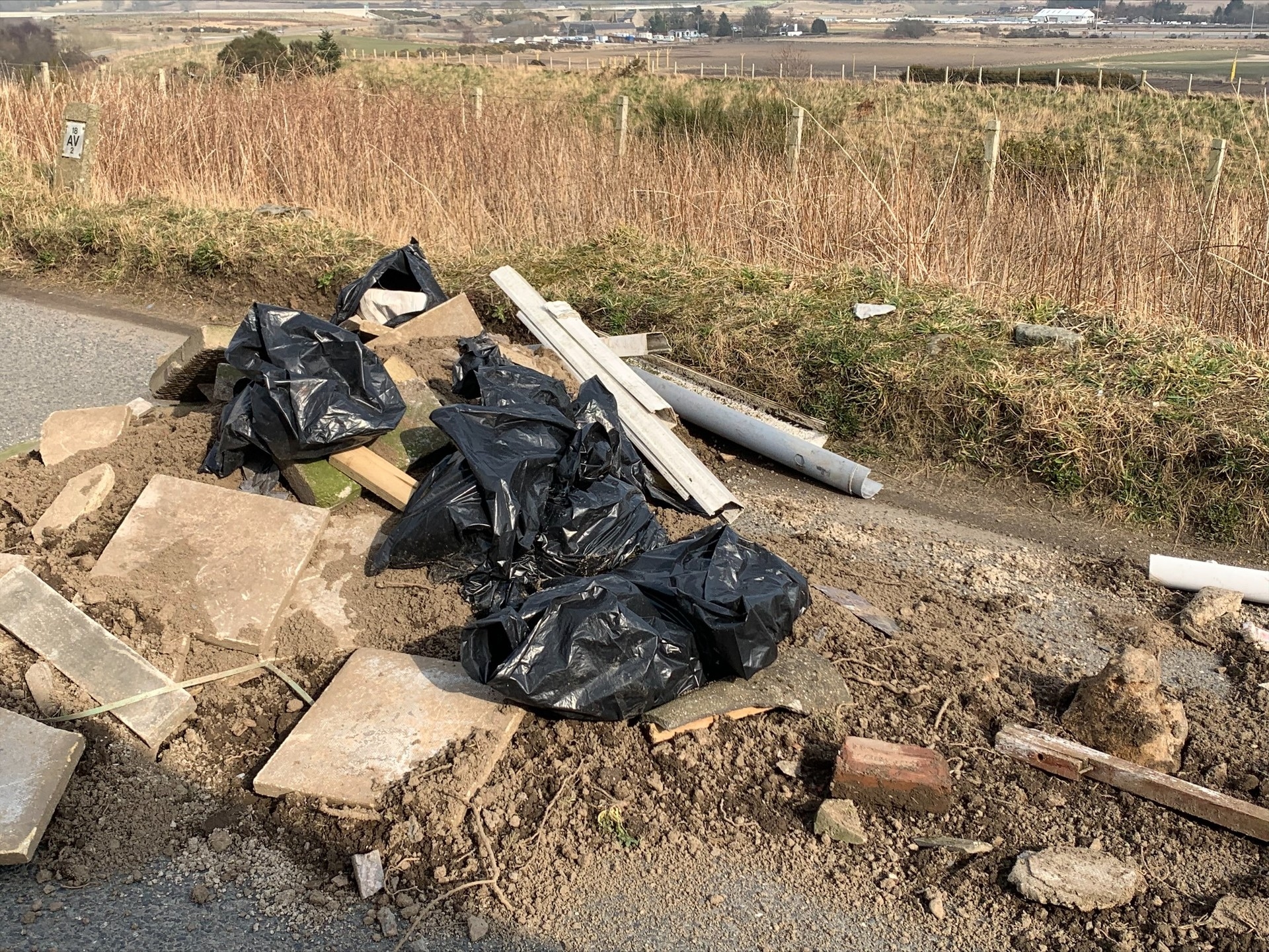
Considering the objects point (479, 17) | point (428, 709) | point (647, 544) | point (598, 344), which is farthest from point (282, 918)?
point (479, 17)

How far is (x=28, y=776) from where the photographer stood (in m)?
2.80

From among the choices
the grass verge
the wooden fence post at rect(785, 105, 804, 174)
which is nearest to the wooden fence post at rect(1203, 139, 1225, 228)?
the grass verge

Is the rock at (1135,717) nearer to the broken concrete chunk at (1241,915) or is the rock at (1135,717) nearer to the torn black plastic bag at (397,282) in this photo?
the broken concrete chunk at (1241,915)

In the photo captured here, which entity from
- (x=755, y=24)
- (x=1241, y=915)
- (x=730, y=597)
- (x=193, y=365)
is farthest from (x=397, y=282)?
(x=755, y=24)

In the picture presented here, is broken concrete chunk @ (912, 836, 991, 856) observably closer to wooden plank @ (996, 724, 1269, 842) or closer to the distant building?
wooden plank @ (996, 724, 1269, 842)

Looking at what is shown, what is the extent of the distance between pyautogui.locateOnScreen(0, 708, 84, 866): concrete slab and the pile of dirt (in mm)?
116

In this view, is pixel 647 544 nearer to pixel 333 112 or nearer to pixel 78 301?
pixel 78 301

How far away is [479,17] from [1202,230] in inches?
4350

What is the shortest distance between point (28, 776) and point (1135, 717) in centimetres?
334

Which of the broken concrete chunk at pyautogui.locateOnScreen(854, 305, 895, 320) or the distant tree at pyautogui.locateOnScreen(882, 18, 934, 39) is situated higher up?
the distant tree at pyautogui.locateOnScreen(882, 18, 934, 39)

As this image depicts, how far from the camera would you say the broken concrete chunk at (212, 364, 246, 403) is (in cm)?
484

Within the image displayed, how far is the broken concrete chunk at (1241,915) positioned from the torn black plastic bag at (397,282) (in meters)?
4.71

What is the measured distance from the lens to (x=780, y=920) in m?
2.58

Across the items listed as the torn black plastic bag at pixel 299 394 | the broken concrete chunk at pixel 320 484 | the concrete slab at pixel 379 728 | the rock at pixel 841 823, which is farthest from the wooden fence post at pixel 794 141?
the rock at pixel 841 823
